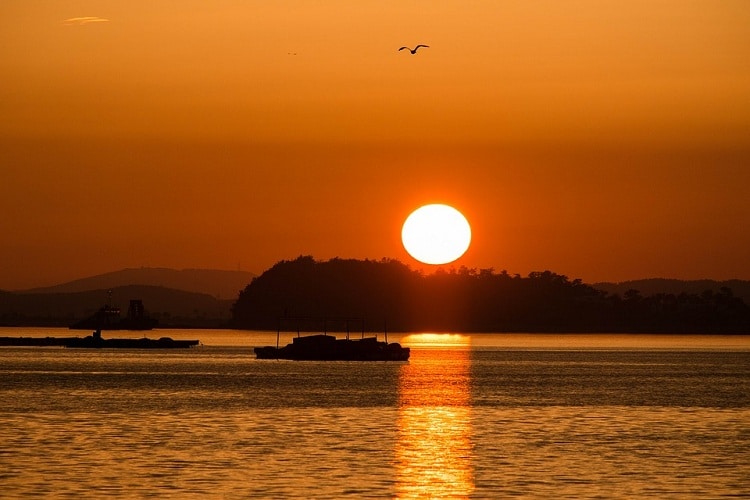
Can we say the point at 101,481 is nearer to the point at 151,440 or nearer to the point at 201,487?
the point at 201,487

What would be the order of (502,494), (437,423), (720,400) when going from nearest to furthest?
(502,494)
(437,423)
(720,400)

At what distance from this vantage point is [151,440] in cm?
8088

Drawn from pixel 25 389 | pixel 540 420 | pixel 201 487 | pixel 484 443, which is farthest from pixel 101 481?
pixel 25 389

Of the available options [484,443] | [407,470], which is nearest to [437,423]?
[484,443]

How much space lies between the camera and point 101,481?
6066 centimetres

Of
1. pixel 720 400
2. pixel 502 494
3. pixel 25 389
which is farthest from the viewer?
pixel 25 389

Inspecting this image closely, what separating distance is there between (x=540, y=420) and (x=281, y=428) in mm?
22085

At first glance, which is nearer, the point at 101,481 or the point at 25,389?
the point at 101,481

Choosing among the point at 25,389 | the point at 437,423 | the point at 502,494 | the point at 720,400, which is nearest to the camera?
→ the point at 502,494

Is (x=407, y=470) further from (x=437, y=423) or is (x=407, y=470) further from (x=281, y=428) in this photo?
(x=437, y=423)

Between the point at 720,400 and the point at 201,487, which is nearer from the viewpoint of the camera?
the point at 201,487

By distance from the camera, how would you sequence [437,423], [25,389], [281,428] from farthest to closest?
[25,389] → [437,423] → [281,428]

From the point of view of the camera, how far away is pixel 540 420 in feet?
335

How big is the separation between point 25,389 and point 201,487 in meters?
90.2
